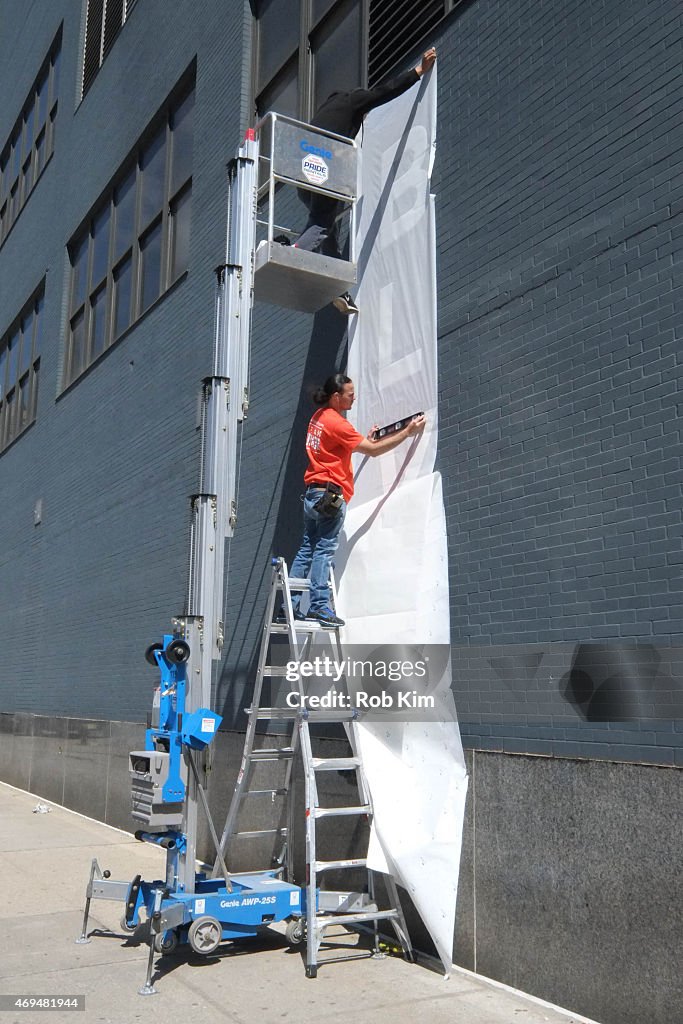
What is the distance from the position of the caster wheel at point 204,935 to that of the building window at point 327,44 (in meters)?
6.47

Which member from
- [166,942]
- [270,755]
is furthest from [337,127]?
[166,942]

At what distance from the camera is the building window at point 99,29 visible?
50.4ft

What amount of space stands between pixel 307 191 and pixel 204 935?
575cm

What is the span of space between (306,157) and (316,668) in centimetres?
404

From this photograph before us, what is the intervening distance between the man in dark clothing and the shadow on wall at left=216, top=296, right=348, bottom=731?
0.51m

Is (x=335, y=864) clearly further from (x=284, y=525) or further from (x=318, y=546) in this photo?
(x=284, y=525)

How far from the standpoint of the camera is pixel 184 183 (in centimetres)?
1216

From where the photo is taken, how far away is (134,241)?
44.7ft

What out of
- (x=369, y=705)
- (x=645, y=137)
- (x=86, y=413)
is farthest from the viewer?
(x=86, y=413)

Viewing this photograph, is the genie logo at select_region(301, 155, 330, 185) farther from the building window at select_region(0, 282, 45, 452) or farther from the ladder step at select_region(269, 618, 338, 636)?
the building window at select_region(0, 282, 45, 452)

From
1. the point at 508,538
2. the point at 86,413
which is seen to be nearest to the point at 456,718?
the point at 508,538

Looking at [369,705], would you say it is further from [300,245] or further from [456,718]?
[300,245]

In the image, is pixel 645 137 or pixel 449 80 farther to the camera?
pixel 449 80

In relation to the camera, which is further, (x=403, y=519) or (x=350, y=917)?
(x=403, y=519)
